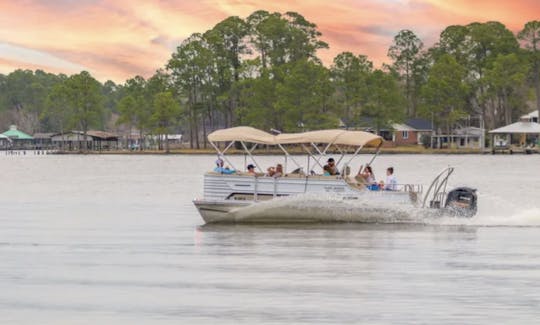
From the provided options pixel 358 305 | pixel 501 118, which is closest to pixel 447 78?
pixel 501 118

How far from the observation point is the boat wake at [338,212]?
37594 millimetres

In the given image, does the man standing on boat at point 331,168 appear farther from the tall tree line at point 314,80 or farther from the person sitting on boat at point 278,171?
the tall tree line at point 314,80

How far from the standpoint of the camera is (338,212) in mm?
37781

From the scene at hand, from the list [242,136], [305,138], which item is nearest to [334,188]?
[305,138]

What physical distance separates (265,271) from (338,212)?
12.3 meters

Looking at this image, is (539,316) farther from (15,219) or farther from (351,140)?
(15,219)

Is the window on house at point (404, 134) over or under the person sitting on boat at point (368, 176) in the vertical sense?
over

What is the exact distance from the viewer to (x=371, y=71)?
167 metres

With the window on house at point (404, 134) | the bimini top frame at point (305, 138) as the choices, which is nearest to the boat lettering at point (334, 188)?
the bimini top frame at point (305, 138)

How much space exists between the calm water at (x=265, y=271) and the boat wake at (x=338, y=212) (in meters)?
0.44

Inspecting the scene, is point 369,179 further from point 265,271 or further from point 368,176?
point 265,271

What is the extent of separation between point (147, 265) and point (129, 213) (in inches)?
868

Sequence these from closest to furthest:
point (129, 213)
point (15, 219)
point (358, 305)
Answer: point (358, 305), point (15, 219), point (129, 213)

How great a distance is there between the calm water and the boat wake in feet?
1.45
